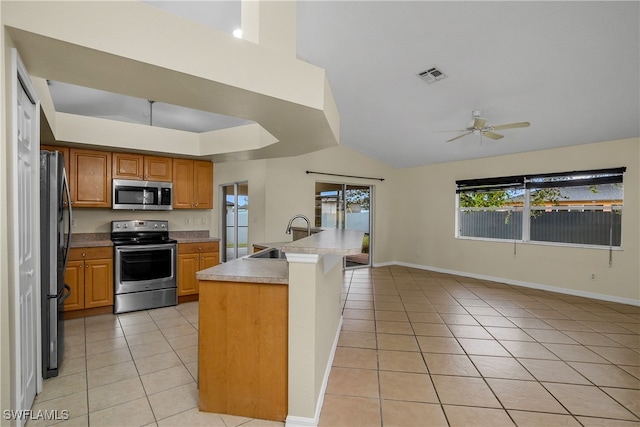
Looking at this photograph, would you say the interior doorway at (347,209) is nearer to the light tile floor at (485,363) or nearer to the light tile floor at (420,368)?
the light tile floor at (485,363)

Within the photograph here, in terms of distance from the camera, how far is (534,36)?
2.60m

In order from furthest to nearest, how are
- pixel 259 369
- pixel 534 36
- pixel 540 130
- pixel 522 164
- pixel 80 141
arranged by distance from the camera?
pixel 522 164 < pixel 540 130 < pixel 80 141 < pixel 534 36 < pixel 259 369

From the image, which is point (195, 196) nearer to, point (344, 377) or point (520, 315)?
point (344, 377)

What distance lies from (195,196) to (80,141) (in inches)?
58.4

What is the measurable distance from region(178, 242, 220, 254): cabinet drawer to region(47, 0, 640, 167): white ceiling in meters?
1.86

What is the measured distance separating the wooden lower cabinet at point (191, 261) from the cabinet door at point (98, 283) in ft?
2.53

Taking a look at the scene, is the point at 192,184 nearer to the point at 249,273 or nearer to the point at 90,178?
the point at 90,178

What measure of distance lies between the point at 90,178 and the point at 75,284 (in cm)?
128

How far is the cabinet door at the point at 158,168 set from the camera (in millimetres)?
3998

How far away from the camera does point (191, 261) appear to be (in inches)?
161

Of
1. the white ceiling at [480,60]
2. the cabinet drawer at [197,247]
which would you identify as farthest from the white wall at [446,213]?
the cabinet drawer at [197,247]

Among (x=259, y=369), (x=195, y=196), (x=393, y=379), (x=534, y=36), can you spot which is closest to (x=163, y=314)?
(x=195, y=196)

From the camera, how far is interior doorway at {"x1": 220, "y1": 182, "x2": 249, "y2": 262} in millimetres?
5303

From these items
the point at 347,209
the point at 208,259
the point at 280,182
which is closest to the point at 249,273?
the point at 208,259
